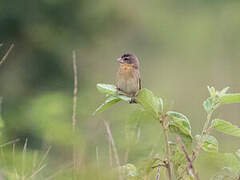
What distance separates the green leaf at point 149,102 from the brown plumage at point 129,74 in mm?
1771

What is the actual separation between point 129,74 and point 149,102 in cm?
224

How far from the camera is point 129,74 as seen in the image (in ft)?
14.2

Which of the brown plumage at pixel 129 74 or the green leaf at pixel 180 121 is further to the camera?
the brown plumage at pixel 129 74

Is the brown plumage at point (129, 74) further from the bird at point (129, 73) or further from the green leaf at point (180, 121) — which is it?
the green leaf at point (180, 121)

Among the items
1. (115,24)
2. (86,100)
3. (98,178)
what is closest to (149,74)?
(115,24)

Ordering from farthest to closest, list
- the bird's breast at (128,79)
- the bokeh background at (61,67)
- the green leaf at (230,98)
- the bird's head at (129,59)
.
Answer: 1. the bokeh background at (61,67)
2. the bird's head at (129,59)
3. the bird's breast at (128,79)
4. the green leaf at (230,98)

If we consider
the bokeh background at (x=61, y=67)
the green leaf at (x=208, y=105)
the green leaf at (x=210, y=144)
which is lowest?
the green leaf at (x=210, y=144)

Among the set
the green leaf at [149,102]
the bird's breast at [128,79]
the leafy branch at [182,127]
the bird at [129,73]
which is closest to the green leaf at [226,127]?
the leafy branch at [182,127]

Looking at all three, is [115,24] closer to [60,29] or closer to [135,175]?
[60,29]

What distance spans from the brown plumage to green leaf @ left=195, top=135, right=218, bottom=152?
1.77 meters

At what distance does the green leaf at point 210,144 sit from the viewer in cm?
211

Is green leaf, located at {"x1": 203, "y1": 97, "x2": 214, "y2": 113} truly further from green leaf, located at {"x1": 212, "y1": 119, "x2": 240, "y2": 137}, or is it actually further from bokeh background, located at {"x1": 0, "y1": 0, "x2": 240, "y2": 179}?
bokeh background, located at {"x1": 0, "y1": 0, "x2": 240, "y2": 179}

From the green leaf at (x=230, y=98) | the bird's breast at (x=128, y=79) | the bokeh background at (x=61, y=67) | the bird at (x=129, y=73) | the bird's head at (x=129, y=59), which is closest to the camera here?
the green leaf at (x=230, y=98)

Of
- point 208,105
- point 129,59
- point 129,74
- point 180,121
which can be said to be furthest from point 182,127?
point 129,59
